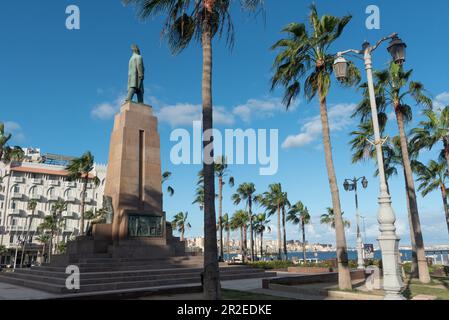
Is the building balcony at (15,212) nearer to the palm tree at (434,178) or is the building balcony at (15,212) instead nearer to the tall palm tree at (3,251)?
the tall palm tree at (3,251)

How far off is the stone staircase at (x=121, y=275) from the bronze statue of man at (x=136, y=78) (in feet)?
38.4

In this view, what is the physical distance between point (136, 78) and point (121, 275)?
1427 centimetres

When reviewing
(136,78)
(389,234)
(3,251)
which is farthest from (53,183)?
(389,234)

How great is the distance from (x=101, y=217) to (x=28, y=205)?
5997cm

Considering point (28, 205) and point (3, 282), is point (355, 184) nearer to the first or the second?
point (3, 282)

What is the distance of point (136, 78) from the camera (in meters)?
25.7

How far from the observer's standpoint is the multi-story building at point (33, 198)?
7281 cm

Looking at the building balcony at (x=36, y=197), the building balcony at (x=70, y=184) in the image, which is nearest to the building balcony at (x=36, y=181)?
the building balcony at (x=36, y=197)

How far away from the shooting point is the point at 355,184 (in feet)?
97.8

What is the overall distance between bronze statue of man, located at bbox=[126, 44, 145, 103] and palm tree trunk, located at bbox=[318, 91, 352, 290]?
45.9ft

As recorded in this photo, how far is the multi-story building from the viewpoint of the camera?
239 ft

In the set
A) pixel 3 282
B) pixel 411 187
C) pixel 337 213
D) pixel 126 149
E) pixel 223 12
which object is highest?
pixel 223 12

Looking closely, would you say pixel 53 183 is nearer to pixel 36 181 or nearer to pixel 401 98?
pixel 36 181

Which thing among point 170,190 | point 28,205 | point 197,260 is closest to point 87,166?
point 170,190
